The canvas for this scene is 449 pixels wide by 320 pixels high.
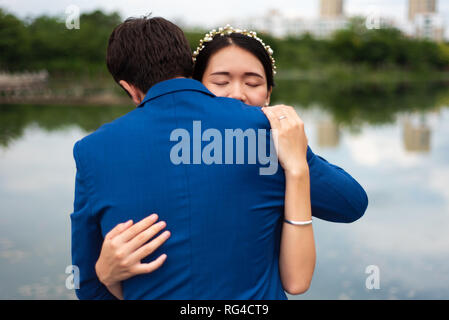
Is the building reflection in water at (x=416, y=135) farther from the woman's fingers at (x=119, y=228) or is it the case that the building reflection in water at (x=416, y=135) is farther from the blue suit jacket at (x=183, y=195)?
the woman's fingers at (x=119, y=228)

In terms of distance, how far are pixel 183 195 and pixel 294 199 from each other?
0.34m

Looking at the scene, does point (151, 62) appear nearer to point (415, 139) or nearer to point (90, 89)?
point (415, 139)

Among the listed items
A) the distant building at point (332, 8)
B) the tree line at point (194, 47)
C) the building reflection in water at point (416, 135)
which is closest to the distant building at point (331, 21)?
the distant building at point (332, 8)

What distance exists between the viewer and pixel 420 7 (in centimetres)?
12975

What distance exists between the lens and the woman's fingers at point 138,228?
1.35 m

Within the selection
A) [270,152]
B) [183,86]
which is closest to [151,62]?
[183,86]

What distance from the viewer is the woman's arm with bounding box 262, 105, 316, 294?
1429 mm

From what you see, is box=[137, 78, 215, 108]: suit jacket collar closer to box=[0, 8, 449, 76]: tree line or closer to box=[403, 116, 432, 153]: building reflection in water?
box=[403, 116, 432, 153]: building reflection in water

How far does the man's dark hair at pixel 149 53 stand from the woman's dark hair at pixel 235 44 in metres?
0.65

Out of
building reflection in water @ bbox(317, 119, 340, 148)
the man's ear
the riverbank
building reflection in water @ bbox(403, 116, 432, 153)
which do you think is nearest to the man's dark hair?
the man's ear

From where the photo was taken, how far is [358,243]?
668 centimetres

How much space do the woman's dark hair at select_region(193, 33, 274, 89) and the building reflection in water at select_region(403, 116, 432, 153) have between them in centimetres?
1379

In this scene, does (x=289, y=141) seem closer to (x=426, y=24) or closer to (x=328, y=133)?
(x=328, y=133)

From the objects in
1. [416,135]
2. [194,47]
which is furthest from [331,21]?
[416,135]
